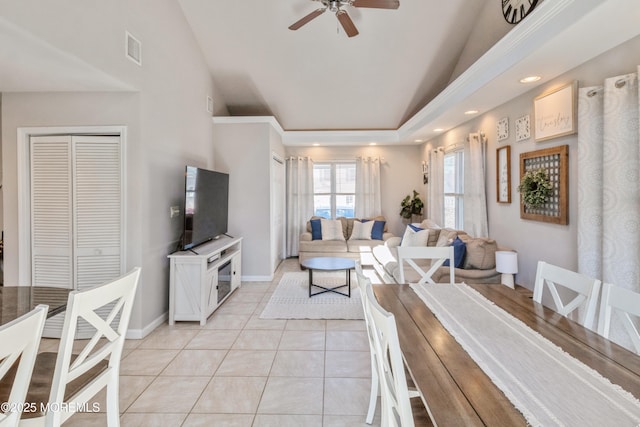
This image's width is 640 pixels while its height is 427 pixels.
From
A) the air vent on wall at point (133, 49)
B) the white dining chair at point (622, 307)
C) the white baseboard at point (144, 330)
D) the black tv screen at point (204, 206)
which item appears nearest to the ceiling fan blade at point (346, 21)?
the air vent on wall at point (133, 49)

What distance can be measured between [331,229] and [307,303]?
248 centimetres

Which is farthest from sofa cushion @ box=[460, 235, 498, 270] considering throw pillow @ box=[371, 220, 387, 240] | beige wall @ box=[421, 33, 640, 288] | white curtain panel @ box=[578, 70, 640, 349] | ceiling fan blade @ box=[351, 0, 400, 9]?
throw pillow @ box=[371, 220, 387, 240]

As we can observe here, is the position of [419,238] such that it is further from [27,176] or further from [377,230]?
[27,176]

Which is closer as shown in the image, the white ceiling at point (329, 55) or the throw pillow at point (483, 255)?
the throw pillow at point (483, 255)

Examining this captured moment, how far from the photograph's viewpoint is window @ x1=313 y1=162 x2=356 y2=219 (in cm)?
692

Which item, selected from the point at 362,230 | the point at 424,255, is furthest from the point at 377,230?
the point at 424,255

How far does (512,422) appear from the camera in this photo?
851 mm

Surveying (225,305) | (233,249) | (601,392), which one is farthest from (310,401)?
(233,249)

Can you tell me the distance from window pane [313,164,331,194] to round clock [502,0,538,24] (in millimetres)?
4195

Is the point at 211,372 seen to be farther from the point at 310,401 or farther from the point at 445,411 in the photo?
the point at 445,411

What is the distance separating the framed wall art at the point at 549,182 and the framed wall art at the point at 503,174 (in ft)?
0.90

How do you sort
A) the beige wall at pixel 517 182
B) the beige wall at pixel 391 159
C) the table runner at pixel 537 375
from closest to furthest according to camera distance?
the table runner at pixel 537 375
the beige wall at pixel 517 182
the beige wall at pixel 391 159

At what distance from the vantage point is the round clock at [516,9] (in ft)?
9.15

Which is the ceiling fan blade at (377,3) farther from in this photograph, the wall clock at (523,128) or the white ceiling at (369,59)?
the wall clock at (523,128)
